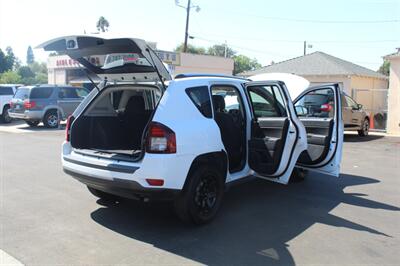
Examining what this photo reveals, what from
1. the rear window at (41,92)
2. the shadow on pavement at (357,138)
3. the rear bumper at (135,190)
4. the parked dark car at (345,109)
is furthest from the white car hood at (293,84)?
the rear window at (41,92)

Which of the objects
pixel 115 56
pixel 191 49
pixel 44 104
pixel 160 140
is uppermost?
pixel 191 49

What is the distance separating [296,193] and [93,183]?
343cm

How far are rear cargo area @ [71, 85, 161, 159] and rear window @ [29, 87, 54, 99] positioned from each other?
1302cm

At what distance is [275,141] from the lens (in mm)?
5707

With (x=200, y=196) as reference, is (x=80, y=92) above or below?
above

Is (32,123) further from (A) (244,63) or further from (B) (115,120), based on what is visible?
(A) (244,63)

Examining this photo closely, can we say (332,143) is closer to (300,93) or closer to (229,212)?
(300,93)

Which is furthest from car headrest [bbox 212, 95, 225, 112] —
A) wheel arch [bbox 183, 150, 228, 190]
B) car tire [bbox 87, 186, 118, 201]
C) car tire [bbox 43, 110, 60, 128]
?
car tire [bbox 43, 110, 60, 128]

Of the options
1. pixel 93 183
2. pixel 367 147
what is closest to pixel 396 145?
pixel 367 147

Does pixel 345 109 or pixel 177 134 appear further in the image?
pixel 345 109

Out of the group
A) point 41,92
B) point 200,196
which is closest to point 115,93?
point 200,196

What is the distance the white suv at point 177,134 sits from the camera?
4.50 metres

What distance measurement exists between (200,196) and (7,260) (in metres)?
2.20

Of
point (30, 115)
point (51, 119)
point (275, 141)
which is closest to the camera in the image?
point (275, 141)
